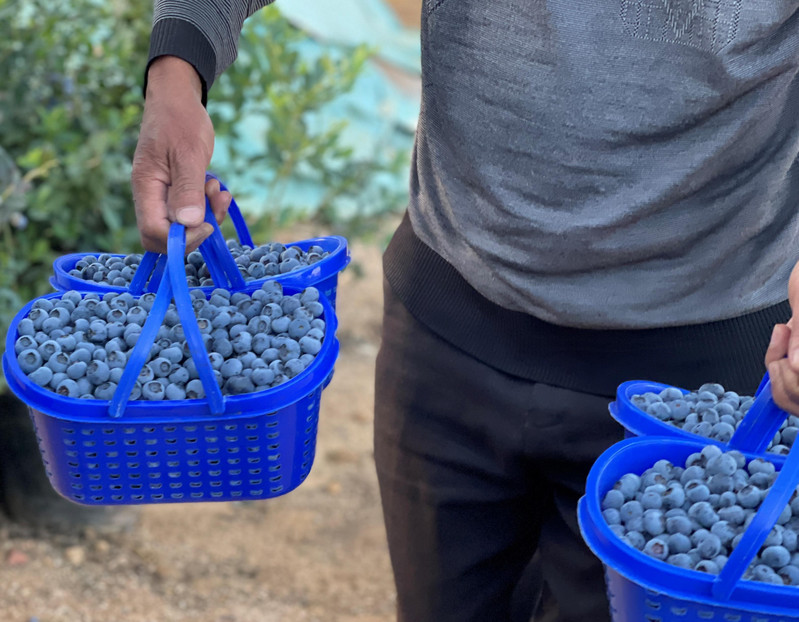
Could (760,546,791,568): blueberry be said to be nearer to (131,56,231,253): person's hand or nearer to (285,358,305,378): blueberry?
(285,358,305,378): blueberry

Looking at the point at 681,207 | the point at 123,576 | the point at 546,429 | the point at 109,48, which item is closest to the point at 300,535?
the point at 123,576

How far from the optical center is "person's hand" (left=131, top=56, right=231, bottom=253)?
102 centimetres

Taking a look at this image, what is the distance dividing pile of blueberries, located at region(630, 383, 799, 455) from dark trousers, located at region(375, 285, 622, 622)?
209 millimetres

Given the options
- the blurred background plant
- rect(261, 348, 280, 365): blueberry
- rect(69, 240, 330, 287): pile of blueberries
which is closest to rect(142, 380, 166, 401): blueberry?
rect(261, 348, 280, 365): blueberry

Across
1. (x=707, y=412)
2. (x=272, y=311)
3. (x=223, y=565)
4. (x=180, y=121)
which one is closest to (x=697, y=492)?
(x=707, y=412)

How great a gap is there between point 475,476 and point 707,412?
41 cm

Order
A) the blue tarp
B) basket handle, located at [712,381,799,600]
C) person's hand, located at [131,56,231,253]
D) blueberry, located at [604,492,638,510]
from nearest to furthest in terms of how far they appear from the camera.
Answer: basket handle, located at [712,381,799,600]
blueberry, located at [604,492,638,510]
person's hand, located at [131,56,231,253]
the blue tarp

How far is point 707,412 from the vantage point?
878 mm

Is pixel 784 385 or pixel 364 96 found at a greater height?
pixel 784 385

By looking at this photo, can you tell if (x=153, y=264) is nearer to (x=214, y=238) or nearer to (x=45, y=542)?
(x=214, y=238)

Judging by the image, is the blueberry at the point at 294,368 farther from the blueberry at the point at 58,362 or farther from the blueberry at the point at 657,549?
the blueberry at the point at 657,549

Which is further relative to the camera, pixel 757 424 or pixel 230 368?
pixel 230 368

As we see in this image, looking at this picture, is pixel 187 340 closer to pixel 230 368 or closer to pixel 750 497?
pixel 230 368

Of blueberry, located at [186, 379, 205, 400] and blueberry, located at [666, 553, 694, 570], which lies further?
blueberry, located at [186, 379, 205, 400]
